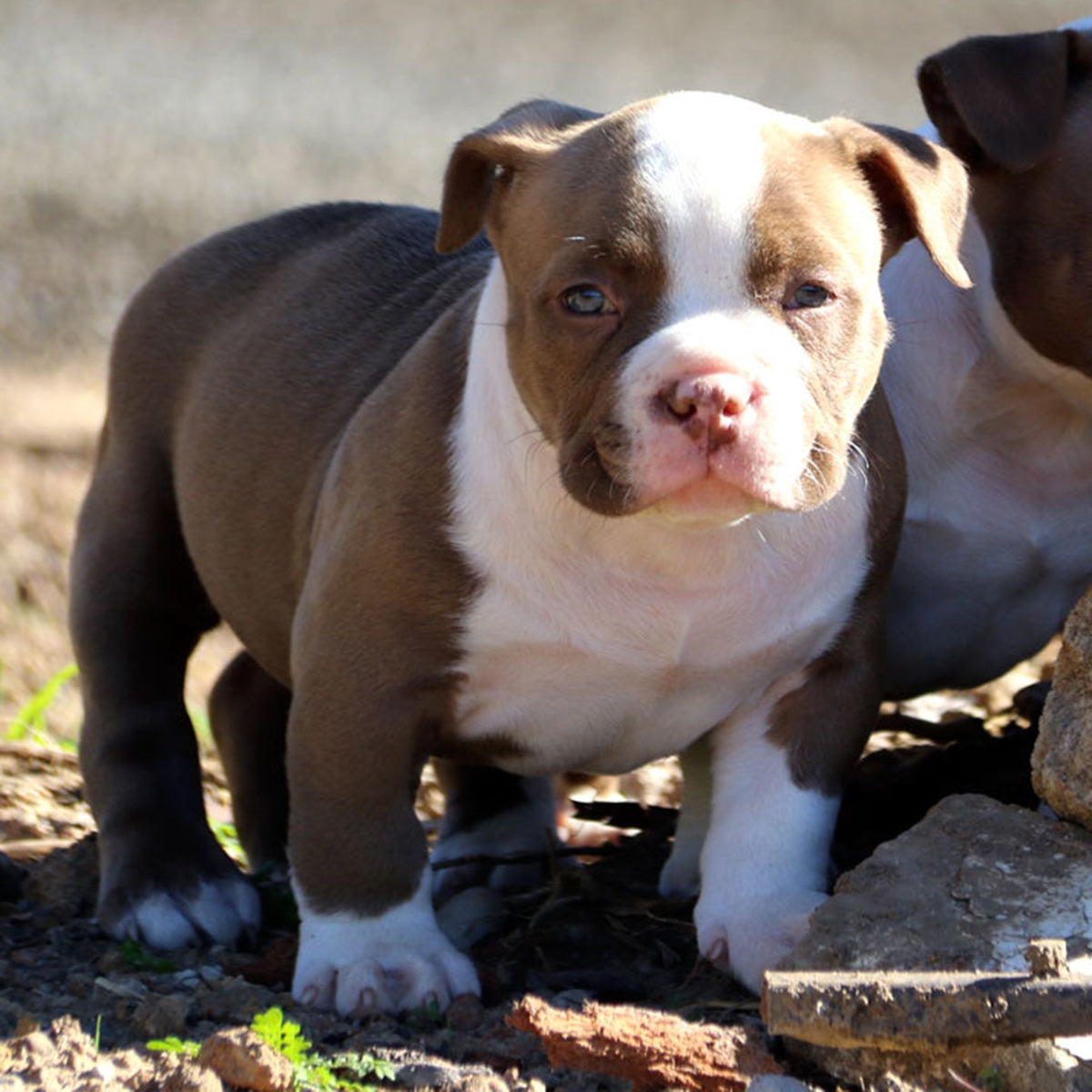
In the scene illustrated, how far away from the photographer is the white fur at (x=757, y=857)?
13.3 ft

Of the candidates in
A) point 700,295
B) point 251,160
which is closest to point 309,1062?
point 700,295

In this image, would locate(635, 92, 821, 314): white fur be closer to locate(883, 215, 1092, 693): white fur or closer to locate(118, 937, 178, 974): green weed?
locate(883, 215, 1092, 693): white fur

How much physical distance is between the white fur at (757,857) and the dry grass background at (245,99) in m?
3.97

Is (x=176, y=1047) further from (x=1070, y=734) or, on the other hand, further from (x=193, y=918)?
(x=1070, y=734)

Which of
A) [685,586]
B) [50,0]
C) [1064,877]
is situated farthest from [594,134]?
[50,0]

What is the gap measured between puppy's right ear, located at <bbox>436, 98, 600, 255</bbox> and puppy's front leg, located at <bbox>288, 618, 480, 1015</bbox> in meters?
0.81

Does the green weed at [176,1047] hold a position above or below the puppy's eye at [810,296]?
below

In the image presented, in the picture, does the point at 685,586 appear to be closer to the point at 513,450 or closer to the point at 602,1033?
the point at 513,450

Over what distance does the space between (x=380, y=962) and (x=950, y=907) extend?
1042 mm

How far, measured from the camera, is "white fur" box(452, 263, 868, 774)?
415 cm

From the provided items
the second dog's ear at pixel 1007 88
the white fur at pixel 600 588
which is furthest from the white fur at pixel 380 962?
the second dog's ear at pixel 1007 88

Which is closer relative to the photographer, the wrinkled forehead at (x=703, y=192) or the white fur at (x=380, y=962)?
the wrinkled forehead at (x=703, y=192)

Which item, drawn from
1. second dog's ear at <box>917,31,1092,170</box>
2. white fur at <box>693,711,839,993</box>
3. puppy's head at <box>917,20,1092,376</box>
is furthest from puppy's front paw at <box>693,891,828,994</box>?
second dog's ear at <box>917,31,1092,170</box>

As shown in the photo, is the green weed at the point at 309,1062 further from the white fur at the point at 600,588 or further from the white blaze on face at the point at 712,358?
the white blaze on face at the point at 712,358
